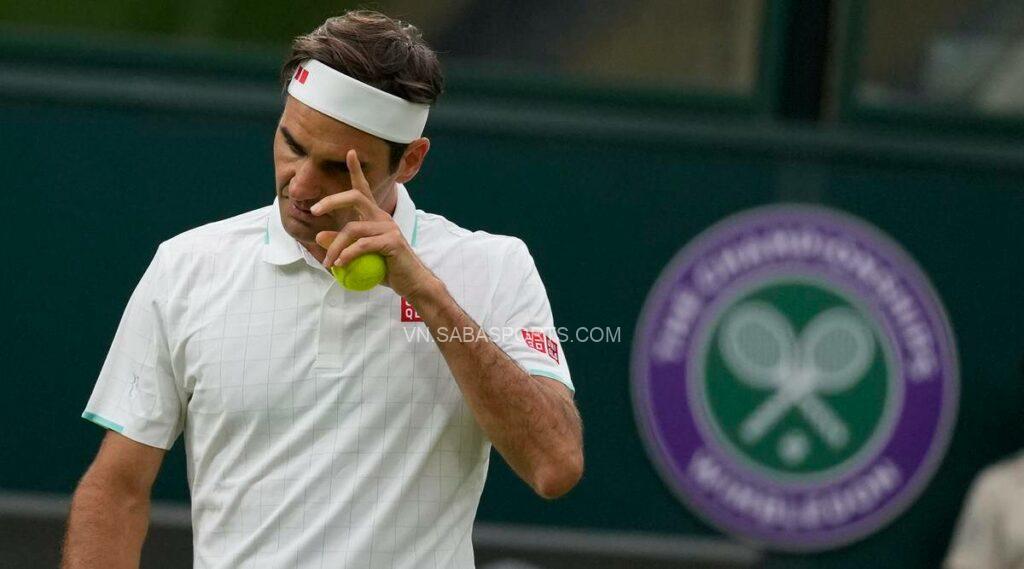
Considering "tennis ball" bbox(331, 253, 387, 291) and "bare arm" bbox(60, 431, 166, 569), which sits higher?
"tennis ball" bbox(331, 253, 387, 291)

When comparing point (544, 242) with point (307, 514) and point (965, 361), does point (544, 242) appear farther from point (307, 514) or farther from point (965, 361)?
point (307, 514)

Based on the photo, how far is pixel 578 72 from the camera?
13.7 ft

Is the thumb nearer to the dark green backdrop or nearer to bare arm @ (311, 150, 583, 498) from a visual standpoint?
bare arm @ (311, 150, 583, 498)

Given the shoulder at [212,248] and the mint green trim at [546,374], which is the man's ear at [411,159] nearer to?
the shoulder at [212,248]

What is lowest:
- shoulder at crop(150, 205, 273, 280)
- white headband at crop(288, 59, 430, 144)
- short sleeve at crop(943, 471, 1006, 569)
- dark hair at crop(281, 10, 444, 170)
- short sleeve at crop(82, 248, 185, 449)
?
short sleeve at crop(943, 471, 1006, 569)

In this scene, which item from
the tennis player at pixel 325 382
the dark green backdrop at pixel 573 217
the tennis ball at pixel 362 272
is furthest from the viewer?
the dark green backdrop at pixel 573 217

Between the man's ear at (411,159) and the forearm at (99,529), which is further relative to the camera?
the man's ear at (411,159)

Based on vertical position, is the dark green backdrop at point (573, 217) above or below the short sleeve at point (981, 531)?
above

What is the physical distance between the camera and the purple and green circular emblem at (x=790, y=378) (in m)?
4.17

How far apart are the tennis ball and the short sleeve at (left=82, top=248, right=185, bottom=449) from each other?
350mm

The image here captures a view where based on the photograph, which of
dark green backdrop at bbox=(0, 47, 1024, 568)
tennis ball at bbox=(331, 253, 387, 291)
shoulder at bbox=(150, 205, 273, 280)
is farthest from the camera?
dark green backdrop at bbox=(0, 47, 1024, 568)

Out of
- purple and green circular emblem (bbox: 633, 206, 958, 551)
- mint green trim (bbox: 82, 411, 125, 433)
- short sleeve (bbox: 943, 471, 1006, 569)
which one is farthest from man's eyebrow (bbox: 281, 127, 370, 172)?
short sleeve (bbox: 943, 471, 1006, 569)

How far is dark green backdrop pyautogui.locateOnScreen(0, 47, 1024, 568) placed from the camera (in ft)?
13.4

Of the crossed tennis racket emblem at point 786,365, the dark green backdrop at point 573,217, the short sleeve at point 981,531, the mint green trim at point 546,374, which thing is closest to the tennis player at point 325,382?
the mint green trim at point 546,374
